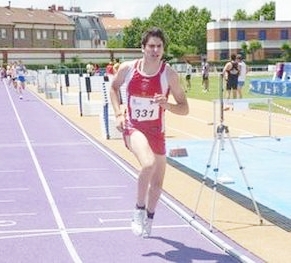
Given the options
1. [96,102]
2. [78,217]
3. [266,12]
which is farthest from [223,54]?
[78,217]

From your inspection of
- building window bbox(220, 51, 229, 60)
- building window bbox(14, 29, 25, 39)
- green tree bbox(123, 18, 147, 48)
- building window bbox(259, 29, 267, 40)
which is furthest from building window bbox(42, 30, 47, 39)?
building window bbox(259, 29, 267, 40)

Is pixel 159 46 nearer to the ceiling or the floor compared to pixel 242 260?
nearer to the ceiling

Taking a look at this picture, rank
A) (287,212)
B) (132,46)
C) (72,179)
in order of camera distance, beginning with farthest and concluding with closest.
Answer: (132,46) < (72,179) < (287,212)

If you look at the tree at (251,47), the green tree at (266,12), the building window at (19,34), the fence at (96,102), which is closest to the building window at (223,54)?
the tree at (251,47)

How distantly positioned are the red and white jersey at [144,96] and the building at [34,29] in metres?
135

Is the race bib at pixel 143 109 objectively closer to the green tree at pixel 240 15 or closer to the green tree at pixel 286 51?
the green tree at pixel 286 51

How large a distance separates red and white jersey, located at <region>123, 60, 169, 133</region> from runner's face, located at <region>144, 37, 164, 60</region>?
0.12m

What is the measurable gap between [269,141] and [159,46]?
10.2 m

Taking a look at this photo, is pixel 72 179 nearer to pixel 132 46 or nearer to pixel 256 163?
pixel 256 163

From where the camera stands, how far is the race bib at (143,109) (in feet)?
23.2

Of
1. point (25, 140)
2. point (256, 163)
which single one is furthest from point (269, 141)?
point (25, 140)

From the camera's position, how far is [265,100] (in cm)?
1736

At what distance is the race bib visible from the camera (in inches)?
278

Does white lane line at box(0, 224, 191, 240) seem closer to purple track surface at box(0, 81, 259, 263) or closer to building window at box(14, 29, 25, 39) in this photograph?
purple track surface at box(0, 81, 259, 263)
